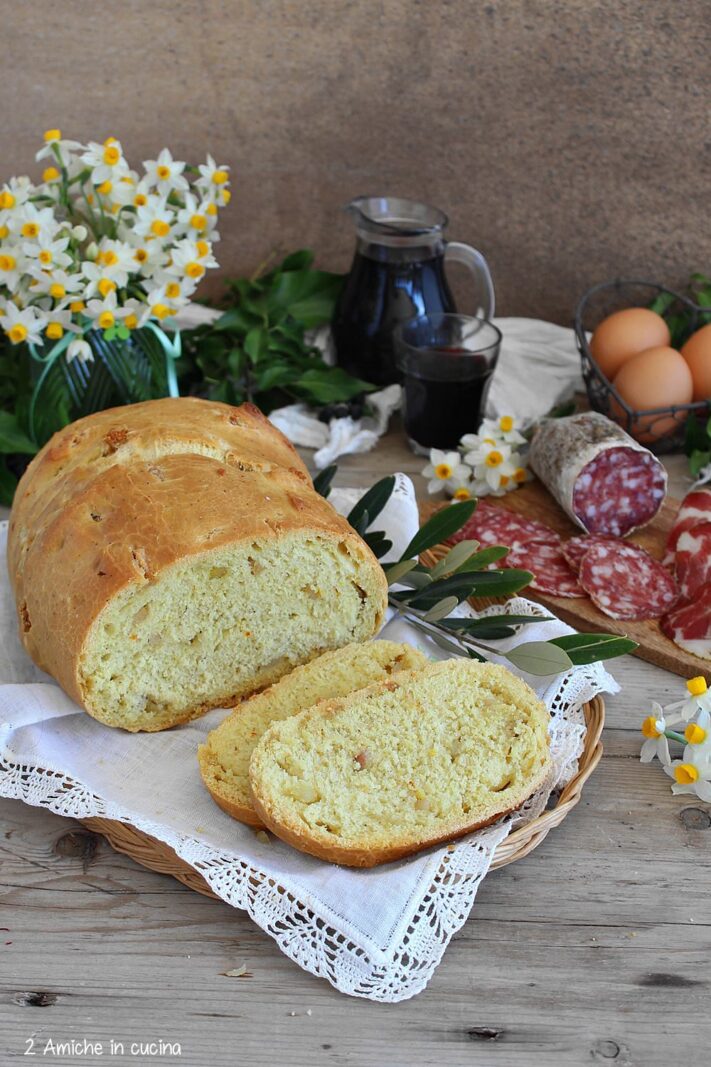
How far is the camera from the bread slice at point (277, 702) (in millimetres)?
1723

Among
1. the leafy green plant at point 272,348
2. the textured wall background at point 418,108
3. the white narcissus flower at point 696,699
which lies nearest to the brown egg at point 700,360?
the textured wall background at point 418,108

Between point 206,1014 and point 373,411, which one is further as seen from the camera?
point 373,411

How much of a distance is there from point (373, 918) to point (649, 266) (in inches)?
102

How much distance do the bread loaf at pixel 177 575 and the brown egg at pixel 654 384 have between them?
3.79 ft

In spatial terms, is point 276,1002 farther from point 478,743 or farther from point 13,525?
point 13,525

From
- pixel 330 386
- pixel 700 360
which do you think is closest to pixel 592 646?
pixel 700 360

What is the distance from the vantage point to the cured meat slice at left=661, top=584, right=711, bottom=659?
7.35ft

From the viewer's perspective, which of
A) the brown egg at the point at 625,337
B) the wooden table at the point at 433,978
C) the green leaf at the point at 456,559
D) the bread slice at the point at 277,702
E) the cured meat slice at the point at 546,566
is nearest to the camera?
the wooden table at the point at 433,978

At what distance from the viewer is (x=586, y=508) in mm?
2637

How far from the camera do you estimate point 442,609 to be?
2096mm

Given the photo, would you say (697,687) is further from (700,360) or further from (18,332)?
(18,332)

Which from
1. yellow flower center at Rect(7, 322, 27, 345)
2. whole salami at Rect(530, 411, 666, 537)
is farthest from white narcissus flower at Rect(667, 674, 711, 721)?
yellow flower center at Rect(7, 322, 27, 345)

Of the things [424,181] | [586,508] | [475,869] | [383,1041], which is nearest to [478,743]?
[475,869]

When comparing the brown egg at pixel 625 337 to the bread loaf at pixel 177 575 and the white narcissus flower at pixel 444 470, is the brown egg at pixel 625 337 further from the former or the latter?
the bread loaf at pixel 177 575
